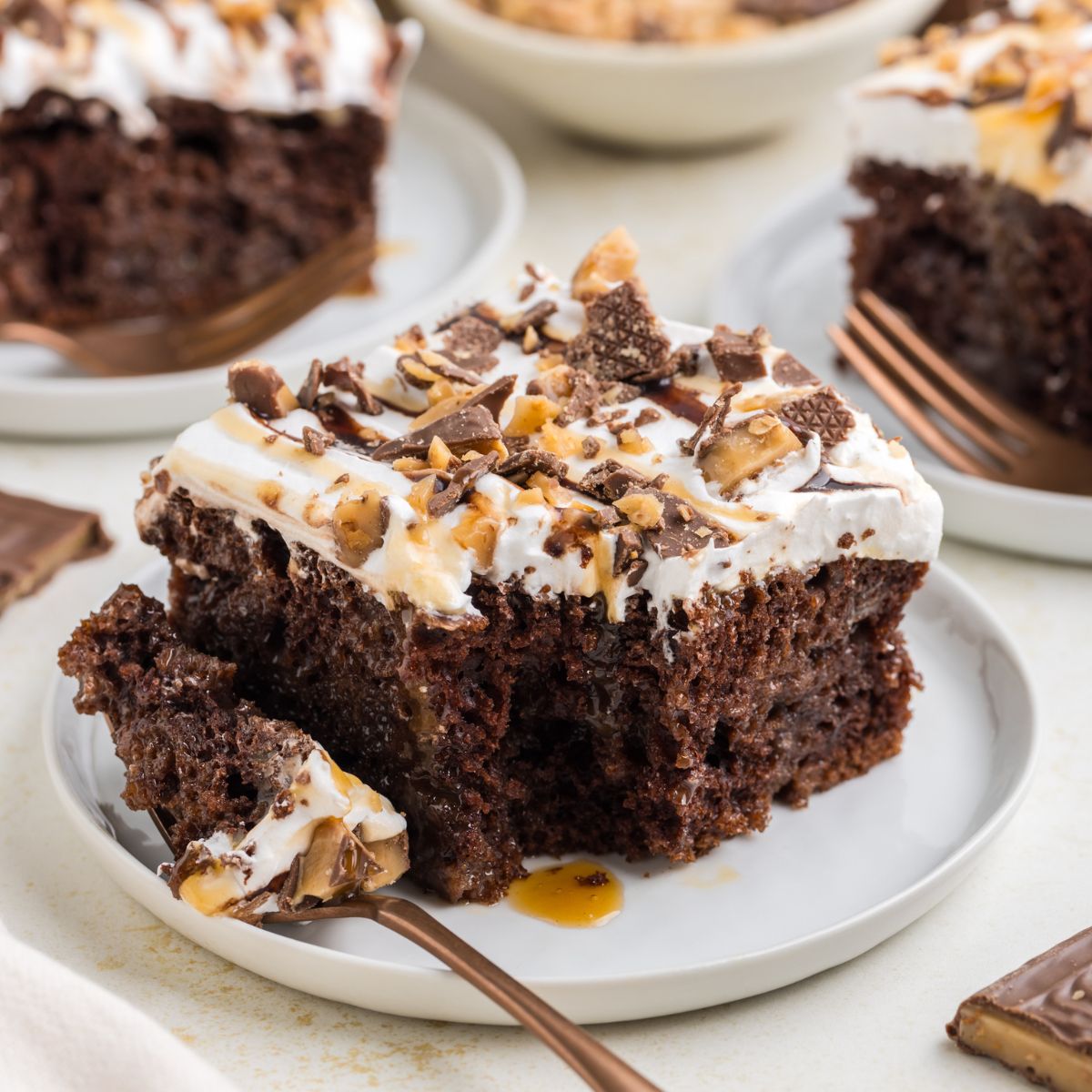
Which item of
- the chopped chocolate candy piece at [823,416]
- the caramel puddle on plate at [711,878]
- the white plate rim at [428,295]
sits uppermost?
the chopped chocolate candy piece at [823,416]

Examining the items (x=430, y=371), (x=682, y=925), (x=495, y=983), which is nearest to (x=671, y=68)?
(x=430, y=371)

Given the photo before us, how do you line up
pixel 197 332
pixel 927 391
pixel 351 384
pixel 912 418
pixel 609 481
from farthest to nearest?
pixel 197 332, pixel 927 391, pixel 912 418, pixel 351 384, pixel 609 481

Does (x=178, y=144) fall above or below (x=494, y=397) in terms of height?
below

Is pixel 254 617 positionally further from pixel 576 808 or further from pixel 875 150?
pixel 875 150

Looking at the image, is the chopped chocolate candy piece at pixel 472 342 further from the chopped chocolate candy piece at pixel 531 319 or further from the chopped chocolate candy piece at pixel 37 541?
the chopped chocolate candy piece at pixel 37 541

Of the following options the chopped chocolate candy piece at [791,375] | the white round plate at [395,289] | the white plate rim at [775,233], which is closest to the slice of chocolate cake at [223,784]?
the chopped chocolate candy piece at [791,375]

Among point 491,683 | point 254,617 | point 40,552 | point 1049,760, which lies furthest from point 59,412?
point 1049,760

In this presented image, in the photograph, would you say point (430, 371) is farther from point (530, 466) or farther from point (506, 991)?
point (506, 991)
